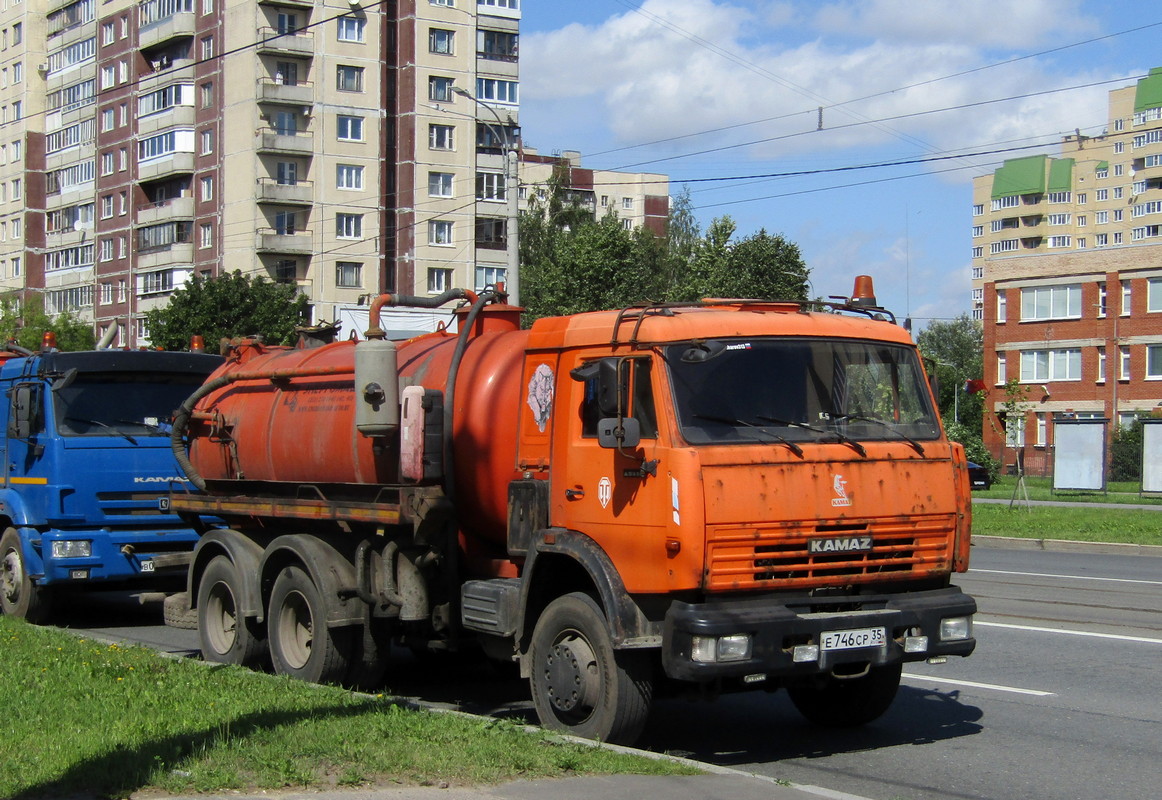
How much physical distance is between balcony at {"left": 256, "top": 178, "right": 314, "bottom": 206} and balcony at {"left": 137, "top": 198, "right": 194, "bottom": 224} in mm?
5405

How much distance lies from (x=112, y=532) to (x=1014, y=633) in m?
8.68

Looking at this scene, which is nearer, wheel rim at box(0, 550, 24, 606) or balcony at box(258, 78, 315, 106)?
wheel rim at box(0, 550, 24, 606)

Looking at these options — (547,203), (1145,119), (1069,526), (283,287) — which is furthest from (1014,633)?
(1145,119)

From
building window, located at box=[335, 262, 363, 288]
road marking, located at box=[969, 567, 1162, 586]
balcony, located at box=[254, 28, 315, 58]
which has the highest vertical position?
balcony, located at box=[254, 28, 315, 58]

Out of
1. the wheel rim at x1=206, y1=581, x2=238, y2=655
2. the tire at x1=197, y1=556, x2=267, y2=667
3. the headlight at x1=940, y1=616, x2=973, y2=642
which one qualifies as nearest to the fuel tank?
the tire at x1=197, y1=556, x2=267, y2=667

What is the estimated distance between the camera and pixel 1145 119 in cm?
12694

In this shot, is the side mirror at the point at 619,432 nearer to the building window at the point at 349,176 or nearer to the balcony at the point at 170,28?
the building window at the point at 349,176

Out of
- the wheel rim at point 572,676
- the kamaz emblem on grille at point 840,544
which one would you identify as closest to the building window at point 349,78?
the wheel rim at point 572,676

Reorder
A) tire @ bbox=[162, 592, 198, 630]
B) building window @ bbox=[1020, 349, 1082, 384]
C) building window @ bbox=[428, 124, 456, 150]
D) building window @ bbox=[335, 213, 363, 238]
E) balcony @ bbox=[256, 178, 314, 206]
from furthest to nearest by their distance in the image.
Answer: building window @ bbox=[428, 124, 456, 150] < building window @ bbox=[335, 213, 363, 238] < balcony @ bbox=[256, 178, 314, 206] < building window @ bbox=[1020, 349, 1082, 384] < tire @ bbox=[162, 592, 198, 630]

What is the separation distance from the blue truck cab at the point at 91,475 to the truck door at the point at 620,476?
6.39m

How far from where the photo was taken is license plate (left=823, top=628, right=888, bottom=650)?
7.32 m

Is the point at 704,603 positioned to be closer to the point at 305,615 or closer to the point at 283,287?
the point at 305,615

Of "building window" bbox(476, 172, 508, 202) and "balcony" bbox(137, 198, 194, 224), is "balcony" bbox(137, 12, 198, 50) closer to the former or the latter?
"balcony" bbox(137, 198, 194, 224)

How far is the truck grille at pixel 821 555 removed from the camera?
720cm
